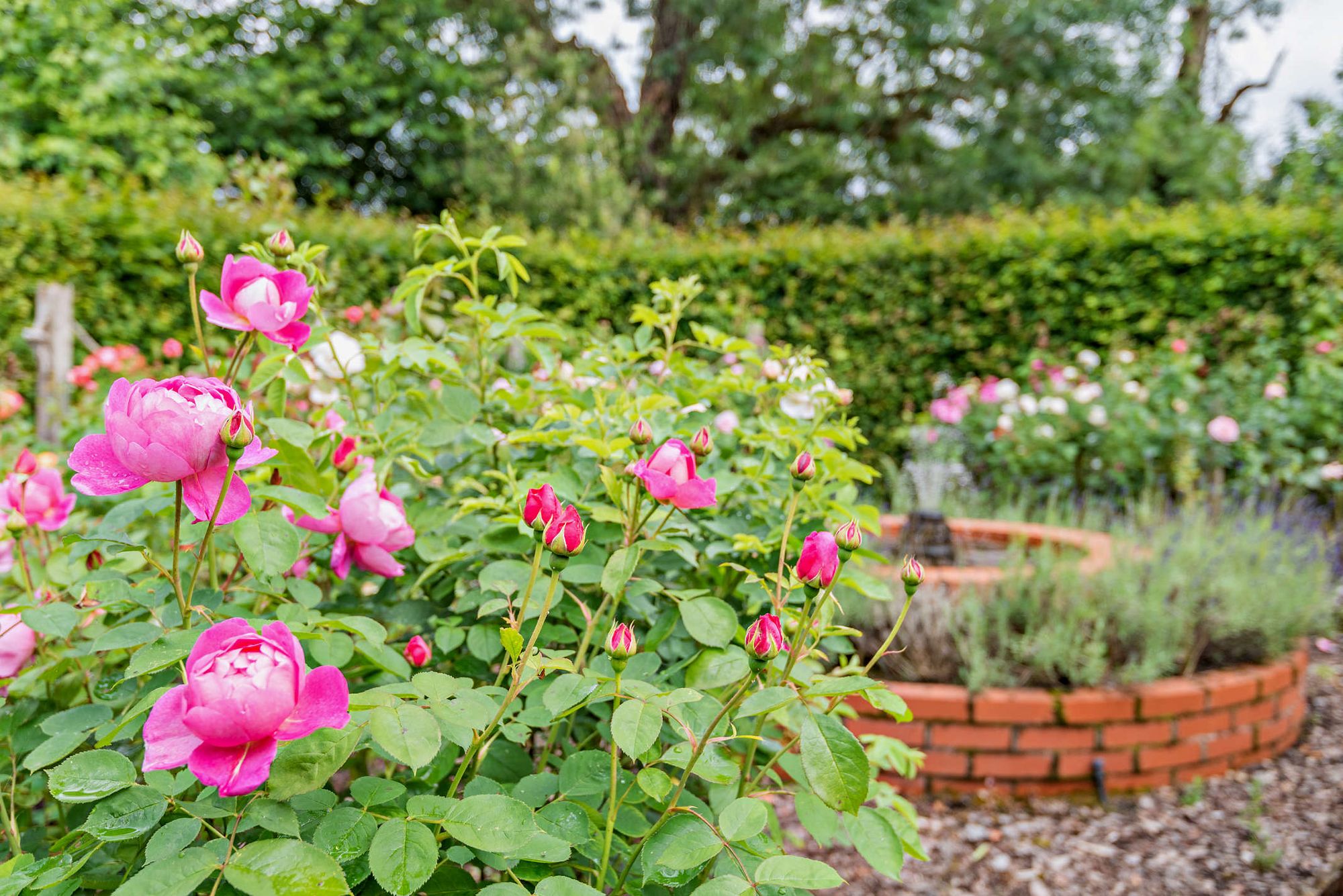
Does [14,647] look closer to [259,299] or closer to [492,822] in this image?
[259,299]

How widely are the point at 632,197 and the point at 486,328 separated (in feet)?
28.9

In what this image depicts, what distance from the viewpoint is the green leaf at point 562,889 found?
0.54 m

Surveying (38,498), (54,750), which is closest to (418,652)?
(54,750)

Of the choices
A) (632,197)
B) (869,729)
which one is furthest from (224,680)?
(632,197)

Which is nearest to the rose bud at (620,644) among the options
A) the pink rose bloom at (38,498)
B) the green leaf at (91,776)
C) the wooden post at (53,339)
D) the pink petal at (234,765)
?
the pink petal at (234,765)

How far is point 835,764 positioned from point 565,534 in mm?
260

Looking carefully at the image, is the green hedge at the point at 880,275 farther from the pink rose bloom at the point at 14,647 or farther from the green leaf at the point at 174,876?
the green leaf at the point at 174,876

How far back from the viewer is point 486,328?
1.10 meters

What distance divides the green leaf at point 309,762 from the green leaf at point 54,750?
0.65ft

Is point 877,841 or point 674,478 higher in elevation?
point 674,478

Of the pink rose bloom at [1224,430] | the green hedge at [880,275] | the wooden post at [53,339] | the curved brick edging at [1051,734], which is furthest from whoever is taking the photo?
the green hedge at [880,275]

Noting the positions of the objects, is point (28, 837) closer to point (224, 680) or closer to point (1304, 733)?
point (224, 680)

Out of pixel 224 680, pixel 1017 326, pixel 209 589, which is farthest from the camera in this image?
pixel 1017 326

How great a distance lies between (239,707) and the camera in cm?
48
